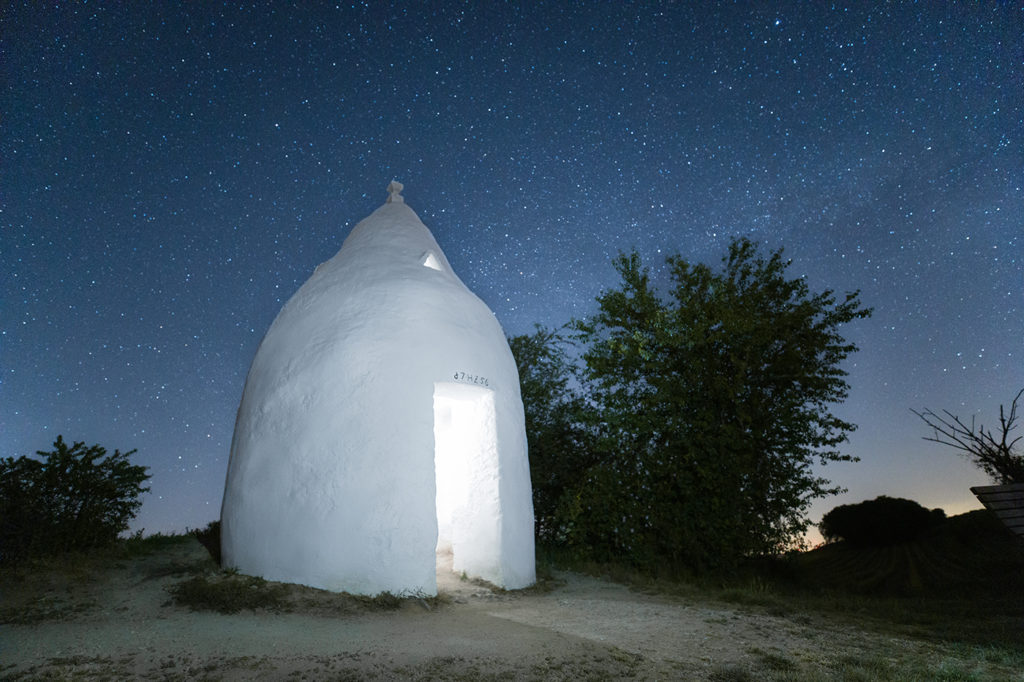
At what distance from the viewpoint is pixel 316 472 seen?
7074 millimetres

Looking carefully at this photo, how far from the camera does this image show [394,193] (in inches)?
458

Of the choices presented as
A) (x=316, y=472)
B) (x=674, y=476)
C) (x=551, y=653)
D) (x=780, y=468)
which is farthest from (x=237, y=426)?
(x=780, y=468)

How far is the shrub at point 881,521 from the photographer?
20.2 m

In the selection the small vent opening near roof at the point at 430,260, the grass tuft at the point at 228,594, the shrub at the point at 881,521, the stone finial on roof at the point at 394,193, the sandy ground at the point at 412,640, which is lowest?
the sandy ground at the point at 412,640

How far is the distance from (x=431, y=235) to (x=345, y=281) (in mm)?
2614

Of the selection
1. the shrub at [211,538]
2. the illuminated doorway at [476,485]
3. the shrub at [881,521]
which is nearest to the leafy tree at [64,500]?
the shrub at [211,538]

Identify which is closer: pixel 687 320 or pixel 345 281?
pixel 345 281

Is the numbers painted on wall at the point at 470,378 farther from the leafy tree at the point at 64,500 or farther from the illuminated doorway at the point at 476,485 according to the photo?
the leafy tree at the point at 64,500

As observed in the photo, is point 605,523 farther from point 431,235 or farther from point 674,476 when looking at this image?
point 431,235

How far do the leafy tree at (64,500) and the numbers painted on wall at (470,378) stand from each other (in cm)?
719

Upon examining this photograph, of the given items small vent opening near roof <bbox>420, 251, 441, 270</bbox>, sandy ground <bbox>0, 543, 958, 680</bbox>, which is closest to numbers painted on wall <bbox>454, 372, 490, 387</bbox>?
small vent opening near roof <bbox>420, 251, 441, 270</bbox>

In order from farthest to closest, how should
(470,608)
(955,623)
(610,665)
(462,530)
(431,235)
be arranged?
1. (431,235)
2. (462,530)
3. (955,623)
4. (470,608)
5. (610,665)

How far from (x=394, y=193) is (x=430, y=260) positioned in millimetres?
2636

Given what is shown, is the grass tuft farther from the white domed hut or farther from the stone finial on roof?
the stone finial on roof
